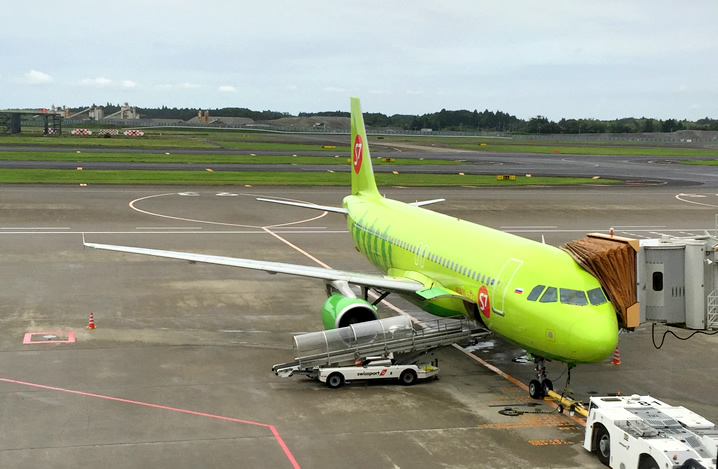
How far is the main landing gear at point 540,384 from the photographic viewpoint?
25078mm

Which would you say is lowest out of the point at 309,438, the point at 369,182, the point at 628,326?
the point at 309,438

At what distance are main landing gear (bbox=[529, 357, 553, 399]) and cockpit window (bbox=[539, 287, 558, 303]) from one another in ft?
8.39

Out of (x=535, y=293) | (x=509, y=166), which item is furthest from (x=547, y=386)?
(x=509, y=166)

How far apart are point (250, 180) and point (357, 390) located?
66839mm

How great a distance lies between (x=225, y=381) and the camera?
26.4 m

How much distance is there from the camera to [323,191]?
81.1 metres

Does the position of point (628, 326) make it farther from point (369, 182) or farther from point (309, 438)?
point (369, 182)

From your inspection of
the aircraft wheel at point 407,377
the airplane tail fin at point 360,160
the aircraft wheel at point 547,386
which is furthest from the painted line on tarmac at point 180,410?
the airplane tail fin at point 360,160

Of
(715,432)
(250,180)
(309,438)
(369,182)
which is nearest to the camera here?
(715,432)

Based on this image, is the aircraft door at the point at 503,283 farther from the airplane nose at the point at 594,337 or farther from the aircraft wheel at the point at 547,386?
the airplane nose at the point at 594,337

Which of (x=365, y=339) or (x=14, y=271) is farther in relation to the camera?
(x=14, y=271)

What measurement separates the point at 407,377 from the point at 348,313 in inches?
132

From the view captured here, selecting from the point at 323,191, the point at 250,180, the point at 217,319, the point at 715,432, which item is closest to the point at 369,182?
the point at 217,319

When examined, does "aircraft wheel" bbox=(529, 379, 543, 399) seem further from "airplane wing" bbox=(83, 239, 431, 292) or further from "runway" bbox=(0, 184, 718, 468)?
"airplane wing" bbox=(83, 239, 431, 292)
